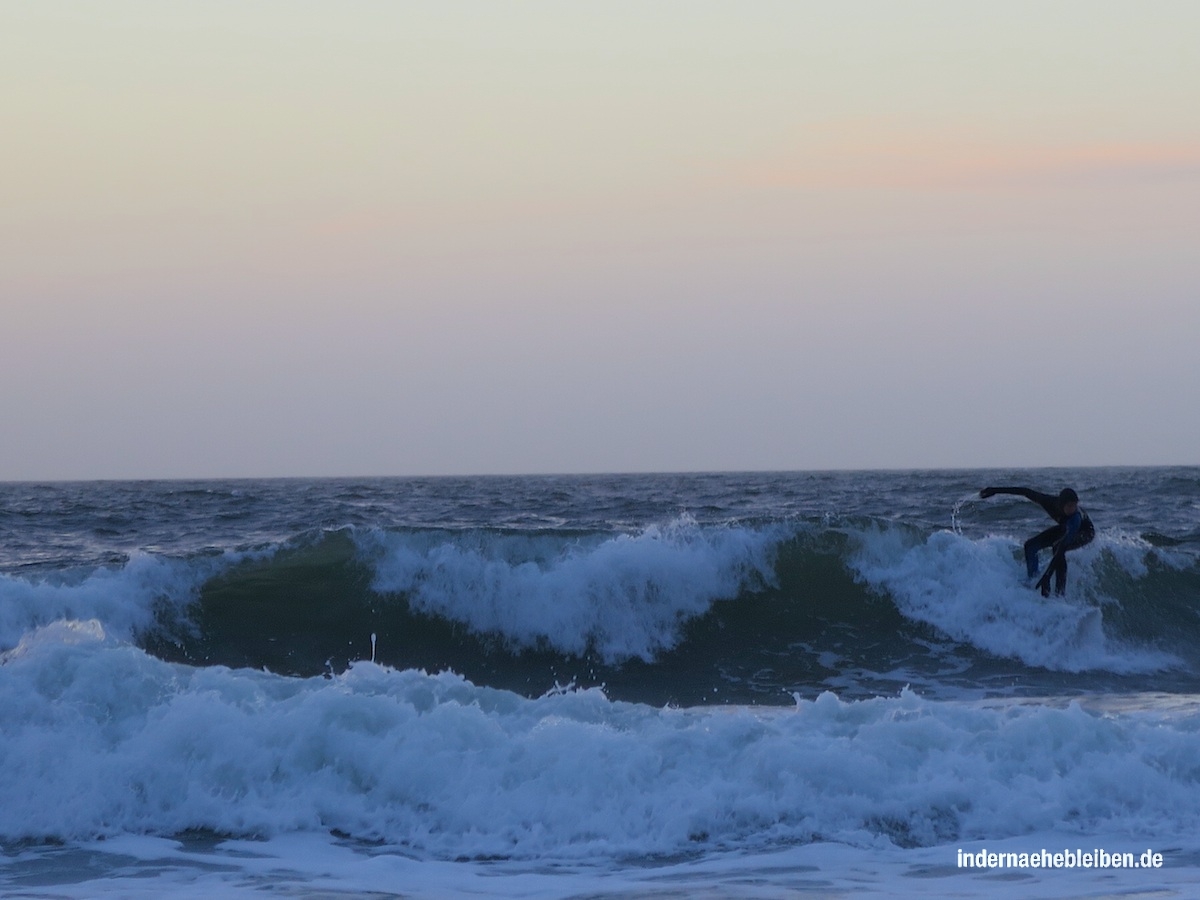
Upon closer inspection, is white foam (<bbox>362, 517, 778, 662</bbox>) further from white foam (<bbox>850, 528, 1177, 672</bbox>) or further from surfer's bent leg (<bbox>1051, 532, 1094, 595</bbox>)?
surfer's bent leg (<bbox>1051, 532, 1094, 595</bbox>)

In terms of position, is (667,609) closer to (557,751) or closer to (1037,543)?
(1037,543)

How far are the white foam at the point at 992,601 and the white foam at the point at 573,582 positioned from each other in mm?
1705

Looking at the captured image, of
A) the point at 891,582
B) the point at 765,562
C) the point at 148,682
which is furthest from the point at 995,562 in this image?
the point at 148,682

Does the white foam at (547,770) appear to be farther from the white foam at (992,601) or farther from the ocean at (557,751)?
the white foam at (992,601)

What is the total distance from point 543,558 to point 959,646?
207 inches

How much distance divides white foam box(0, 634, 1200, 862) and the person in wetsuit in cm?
485

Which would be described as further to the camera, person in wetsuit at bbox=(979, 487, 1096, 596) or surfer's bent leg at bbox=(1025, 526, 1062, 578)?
surfer's bent leg at bbox=(1025, 526, 1062, 578)

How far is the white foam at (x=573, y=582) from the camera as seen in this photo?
15.0 metres

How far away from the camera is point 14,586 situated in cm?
1353

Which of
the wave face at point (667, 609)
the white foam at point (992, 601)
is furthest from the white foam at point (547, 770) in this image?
the white foam at point (992, 601)

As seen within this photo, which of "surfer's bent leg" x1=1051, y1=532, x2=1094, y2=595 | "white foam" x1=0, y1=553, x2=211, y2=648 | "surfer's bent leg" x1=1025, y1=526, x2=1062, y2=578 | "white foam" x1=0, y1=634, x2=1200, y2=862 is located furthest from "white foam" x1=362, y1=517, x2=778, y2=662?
"white foam" x1=0, y1=634, x2=1200, y2=862

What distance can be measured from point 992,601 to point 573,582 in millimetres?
5264

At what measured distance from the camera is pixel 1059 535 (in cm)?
1453

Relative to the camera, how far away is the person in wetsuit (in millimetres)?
13500
